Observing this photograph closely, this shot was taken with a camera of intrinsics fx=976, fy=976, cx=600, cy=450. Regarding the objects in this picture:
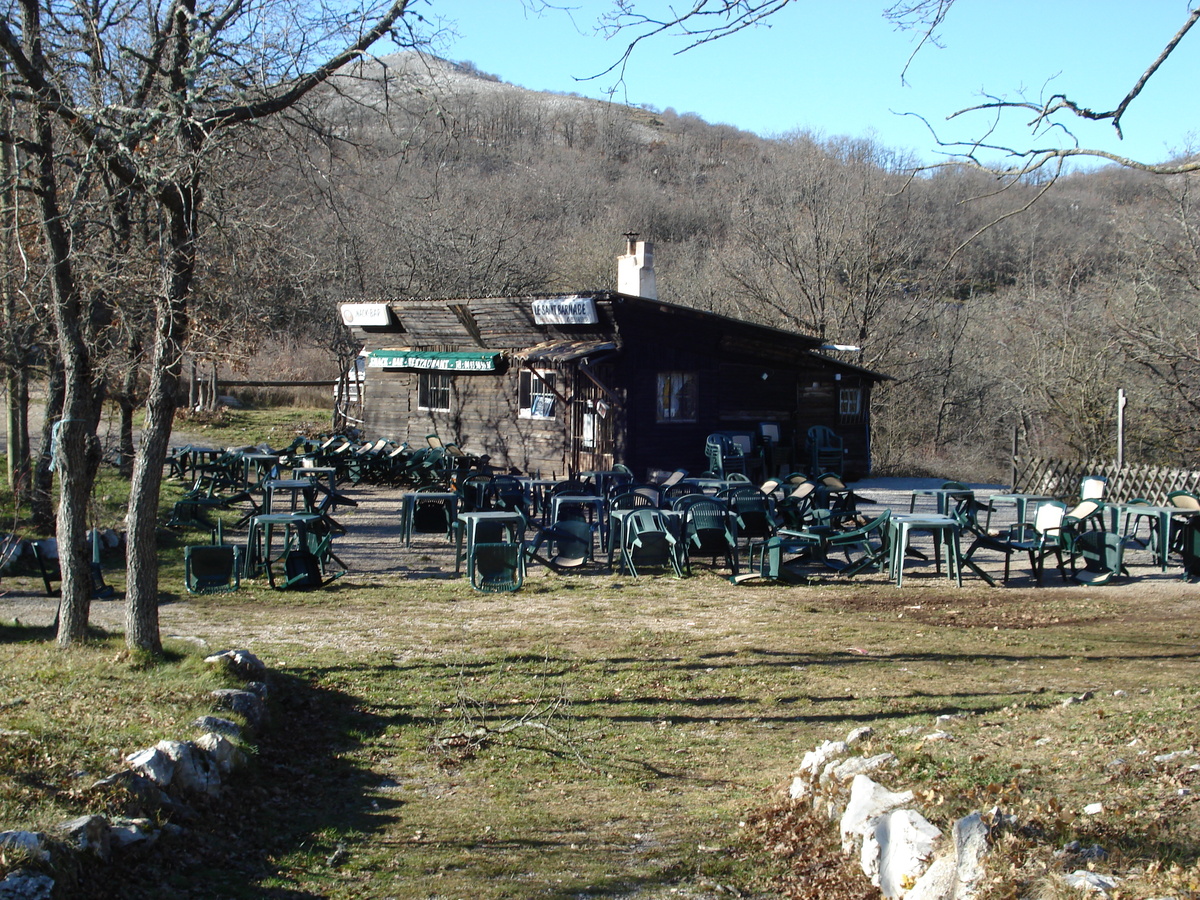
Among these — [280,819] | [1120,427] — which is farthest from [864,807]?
[1120,427]

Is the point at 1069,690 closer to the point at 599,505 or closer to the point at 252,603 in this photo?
the point at 599,505

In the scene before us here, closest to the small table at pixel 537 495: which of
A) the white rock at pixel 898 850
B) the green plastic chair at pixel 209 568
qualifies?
the green plastic chair at pixel 209 568

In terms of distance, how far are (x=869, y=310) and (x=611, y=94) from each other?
24815 mm

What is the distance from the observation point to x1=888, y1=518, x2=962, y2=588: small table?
10789 millimetres

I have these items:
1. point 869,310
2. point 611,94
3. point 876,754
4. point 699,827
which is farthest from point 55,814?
point 869,310

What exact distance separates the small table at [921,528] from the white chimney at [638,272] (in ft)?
36.6

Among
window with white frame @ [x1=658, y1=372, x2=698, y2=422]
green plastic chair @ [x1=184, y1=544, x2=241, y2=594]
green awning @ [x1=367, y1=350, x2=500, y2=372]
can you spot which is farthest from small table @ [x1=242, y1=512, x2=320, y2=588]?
green awning @ [x1=367, y1=350, x2=500, y2=372]

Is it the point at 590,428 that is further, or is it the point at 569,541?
the point at 590,428

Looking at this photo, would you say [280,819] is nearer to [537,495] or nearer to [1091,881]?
[1091,881]

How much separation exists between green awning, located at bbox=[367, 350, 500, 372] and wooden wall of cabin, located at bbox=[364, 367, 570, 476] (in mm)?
512

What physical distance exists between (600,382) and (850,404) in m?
7.07

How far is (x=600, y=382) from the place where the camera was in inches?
727

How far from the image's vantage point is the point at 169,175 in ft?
19.2

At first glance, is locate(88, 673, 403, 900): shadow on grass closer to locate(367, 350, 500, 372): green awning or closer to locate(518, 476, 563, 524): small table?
locate(518, 476, 563, 524): small table
